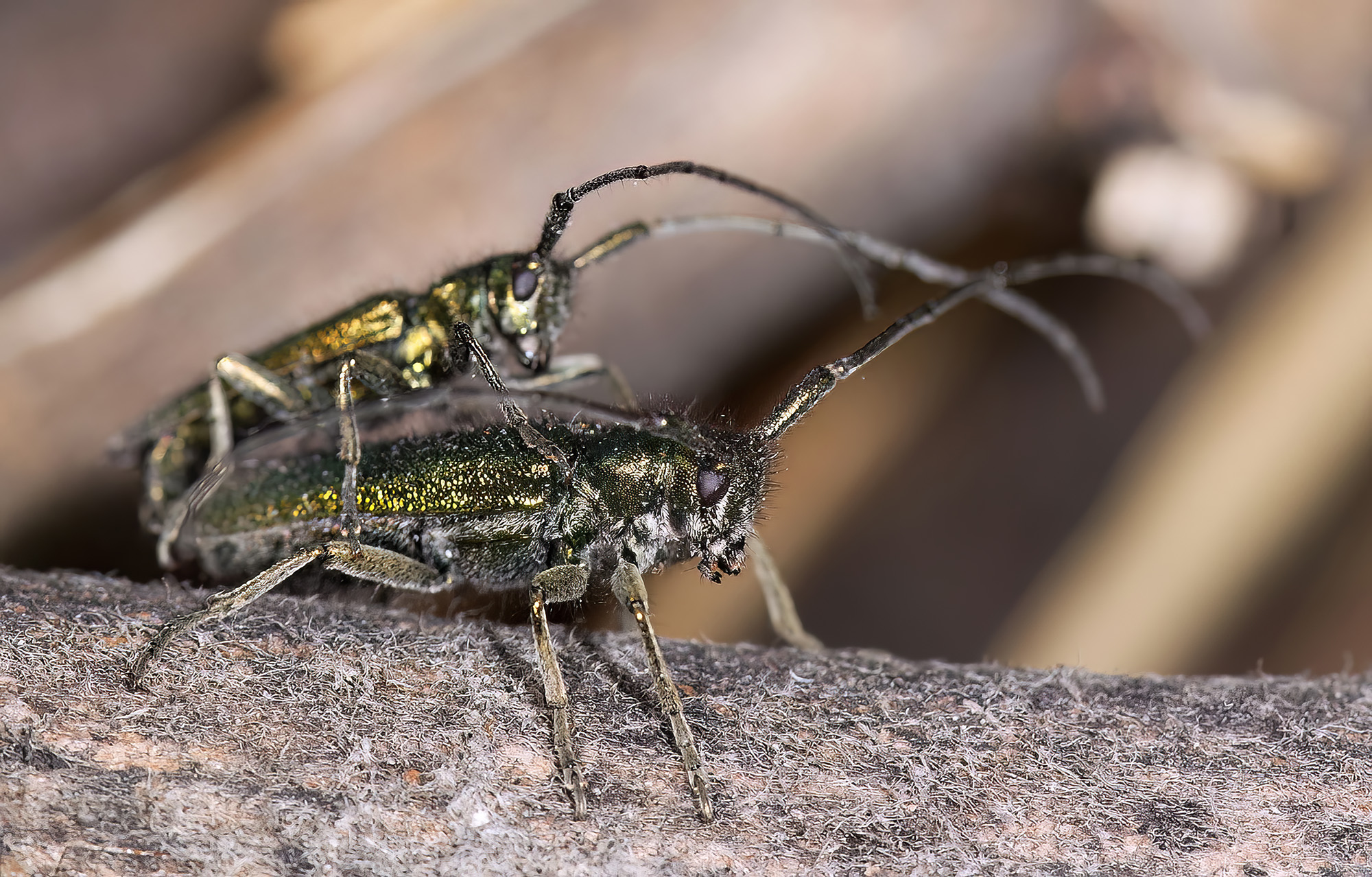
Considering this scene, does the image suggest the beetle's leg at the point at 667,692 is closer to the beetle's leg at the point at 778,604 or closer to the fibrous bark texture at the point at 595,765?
the fibrous bark texture at the point at 595,765

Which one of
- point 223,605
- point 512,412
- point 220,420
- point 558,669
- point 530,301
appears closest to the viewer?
point 558,669

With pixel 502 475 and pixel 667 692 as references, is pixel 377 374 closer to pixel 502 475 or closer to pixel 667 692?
pixel 502 475

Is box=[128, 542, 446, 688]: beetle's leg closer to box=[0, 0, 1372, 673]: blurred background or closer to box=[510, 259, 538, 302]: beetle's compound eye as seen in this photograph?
box=[510, 259, 538, 302]: beetle's compound eye

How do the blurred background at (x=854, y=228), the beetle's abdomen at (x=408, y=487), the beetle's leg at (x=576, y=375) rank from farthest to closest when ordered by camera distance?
the blurred background at (x=854, y=228)
the beetle's leg at (x=576, y=375)
the beetle's abdomen at (x=408, y=487)

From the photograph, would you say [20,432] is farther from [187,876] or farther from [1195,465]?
[1195,465]

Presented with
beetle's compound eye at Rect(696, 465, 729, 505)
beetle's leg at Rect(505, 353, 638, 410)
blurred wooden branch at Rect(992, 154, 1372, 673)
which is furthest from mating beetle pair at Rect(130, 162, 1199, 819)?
blurred wooden branch at Rect(992, 154, 1372, 673)

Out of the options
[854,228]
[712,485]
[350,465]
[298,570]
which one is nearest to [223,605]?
[298,570]

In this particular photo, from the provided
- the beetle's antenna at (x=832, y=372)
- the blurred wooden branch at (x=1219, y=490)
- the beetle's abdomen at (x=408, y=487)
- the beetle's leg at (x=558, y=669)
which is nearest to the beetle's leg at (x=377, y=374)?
the beetle's abdomen at (x=408, y=487)
